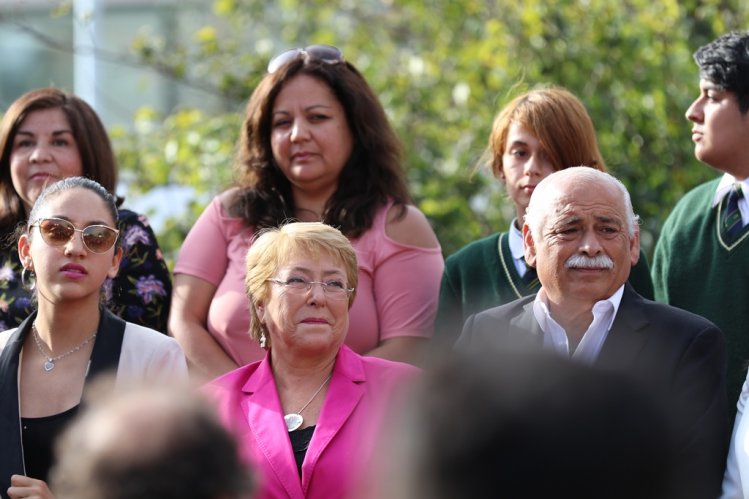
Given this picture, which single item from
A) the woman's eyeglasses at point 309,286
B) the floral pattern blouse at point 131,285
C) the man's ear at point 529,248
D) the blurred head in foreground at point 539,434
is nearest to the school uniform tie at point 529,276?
the man's ear at point 529,248

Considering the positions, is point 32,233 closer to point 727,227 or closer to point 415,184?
point 727,227

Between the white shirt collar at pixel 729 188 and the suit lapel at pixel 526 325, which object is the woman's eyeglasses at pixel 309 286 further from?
the white shirt collar at pixel 729 188

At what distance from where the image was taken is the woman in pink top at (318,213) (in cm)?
427

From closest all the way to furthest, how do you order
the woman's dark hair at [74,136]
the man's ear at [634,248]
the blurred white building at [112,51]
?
the man's ear at [634,248]
the woman's dark hair at [74,136]
the blurred white building at [112,51]

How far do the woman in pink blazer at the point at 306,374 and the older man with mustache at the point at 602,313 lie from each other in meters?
0.40

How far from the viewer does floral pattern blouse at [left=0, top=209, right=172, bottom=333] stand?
14.0 feet

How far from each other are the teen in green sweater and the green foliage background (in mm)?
2319

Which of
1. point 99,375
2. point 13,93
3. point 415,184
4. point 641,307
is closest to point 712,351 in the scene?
point 641,307

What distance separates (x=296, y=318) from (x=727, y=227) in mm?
1647

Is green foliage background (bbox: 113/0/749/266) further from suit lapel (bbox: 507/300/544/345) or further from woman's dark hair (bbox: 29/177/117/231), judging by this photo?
suit lapel (bbox: 507/300/544/345)

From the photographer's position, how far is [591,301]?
11.5 ft

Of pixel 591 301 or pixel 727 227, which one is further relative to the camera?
pixel 727 227

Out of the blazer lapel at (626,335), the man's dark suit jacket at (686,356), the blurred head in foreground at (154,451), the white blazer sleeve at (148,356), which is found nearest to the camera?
the blurred head in foreground at (154,451)

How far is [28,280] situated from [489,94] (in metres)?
4.00
